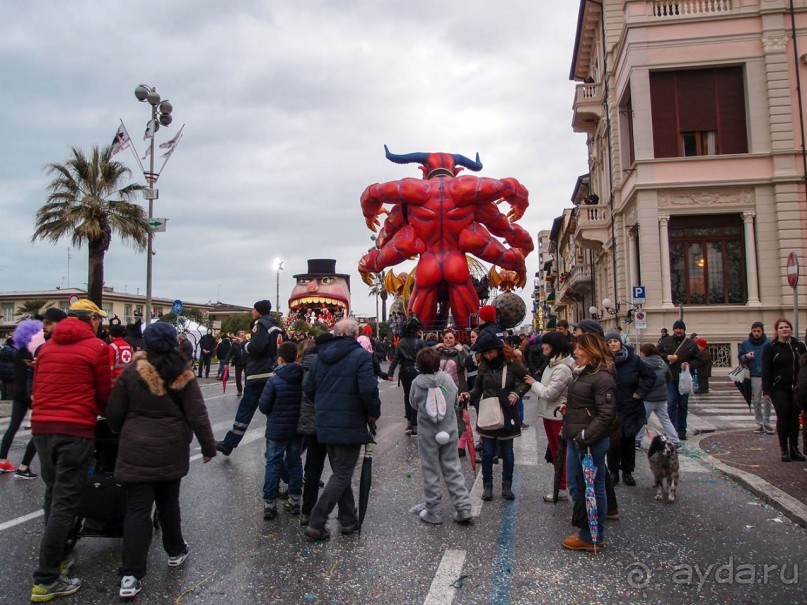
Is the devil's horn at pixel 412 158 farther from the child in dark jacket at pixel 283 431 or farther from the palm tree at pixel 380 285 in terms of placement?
the child in dark jacket at pixel 283 431

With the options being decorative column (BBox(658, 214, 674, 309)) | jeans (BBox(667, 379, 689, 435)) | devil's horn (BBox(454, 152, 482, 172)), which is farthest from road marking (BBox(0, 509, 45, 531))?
decorative column (BBox(658, 214, 674, 309))

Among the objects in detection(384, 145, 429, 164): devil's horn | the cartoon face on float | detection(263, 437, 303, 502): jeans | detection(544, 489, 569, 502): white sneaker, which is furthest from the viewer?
the cartoon face on float

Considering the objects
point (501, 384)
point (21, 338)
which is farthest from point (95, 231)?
point (501, 384)

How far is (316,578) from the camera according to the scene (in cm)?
384

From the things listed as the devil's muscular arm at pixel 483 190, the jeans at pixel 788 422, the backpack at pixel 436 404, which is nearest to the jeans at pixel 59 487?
the backpack at pixel 436 404

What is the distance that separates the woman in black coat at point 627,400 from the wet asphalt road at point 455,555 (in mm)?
282

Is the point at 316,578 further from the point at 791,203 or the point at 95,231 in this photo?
the point at 791,203

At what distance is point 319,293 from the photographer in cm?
3906

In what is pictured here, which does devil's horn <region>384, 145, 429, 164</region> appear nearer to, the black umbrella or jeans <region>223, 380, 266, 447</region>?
jeans <region>223, 380, 266, 447</region>

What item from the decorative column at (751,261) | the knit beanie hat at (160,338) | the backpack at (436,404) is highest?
the decorative column at (751,261)

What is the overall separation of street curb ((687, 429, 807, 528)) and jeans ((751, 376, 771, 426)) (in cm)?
203

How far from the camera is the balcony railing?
2047cm

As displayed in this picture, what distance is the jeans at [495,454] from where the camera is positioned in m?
5.54

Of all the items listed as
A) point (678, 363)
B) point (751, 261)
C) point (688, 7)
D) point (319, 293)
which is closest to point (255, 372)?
point (678, 363)
